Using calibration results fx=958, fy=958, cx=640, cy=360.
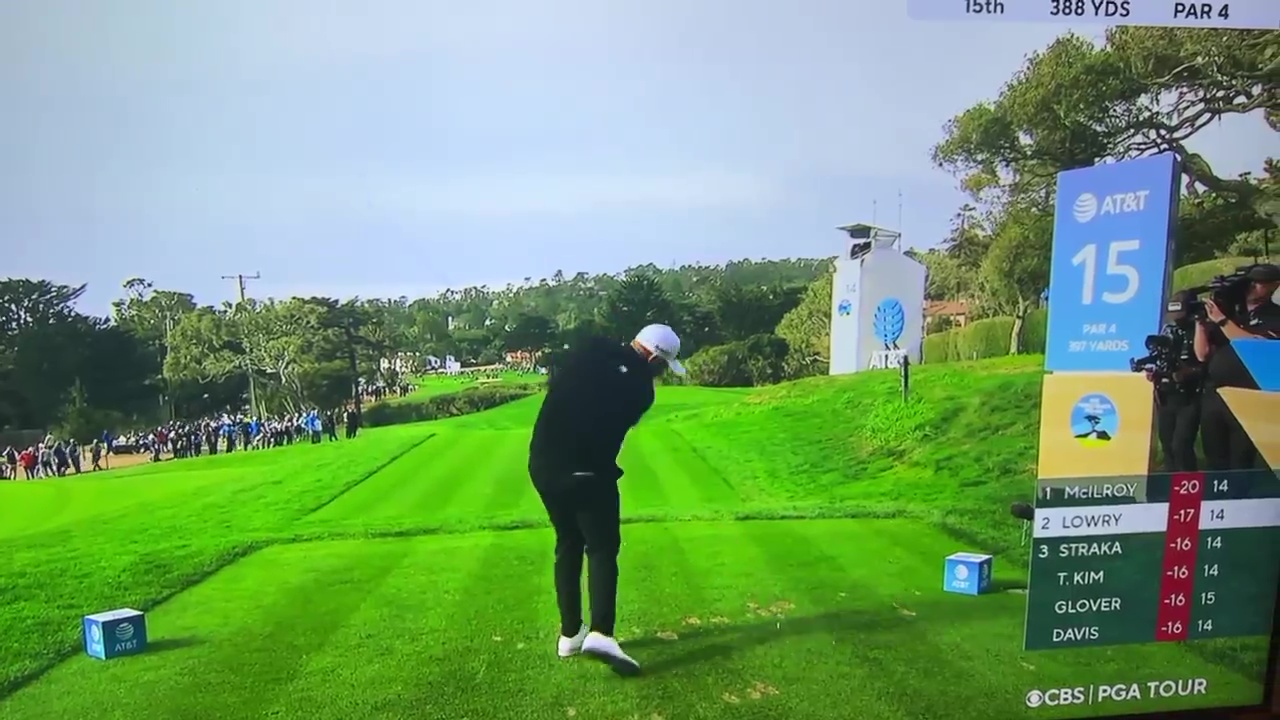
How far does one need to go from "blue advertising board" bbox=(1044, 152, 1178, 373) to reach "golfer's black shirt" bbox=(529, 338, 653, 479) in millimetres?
1129

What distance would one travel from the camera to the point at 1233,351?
2.62 metres

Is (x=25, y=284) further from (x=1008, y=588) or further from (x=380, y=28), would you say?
(x=1008, y=588)

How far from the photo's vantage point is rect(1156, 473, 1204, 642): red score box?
103 inches

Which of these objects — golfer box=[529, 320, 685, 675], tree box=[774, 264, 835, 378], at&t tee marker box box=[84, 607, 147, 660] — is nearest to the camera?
at&t tee marker box box=[84, 607, 147, 660]

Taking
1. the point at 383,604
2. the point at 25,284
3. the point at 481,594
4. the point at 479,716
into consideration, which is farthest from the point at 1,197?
the point at 479,716

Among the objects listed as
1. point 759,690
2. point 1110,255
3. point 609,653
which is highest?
point 1110,255

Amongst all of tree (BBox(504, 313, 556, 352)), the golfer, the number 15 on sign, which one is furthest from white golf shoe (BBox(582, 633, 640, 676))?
the number 15 on sign

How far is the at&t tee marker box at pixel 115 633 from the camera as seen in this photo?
201 centimetres

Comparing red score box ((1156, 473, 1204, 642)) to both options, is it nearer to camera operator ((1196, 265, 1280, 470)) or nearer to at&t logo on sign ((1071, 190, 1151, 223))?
camera operator ((1196, 265, 1280, 470))

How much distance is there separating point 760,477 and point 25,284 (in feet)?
5.71

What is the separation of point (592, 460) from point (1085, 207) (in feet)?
4.66

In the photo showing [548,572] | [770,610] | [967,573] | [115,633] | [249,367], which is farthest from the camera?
[967,573]

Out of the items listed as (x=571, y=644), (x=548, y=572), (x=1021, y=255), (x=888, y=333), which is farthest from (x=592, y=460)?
(x=1021, y=255)

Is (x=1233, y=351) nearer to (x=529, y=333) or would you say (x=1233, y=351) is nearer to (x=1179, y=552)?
(x=1179, y=552)
